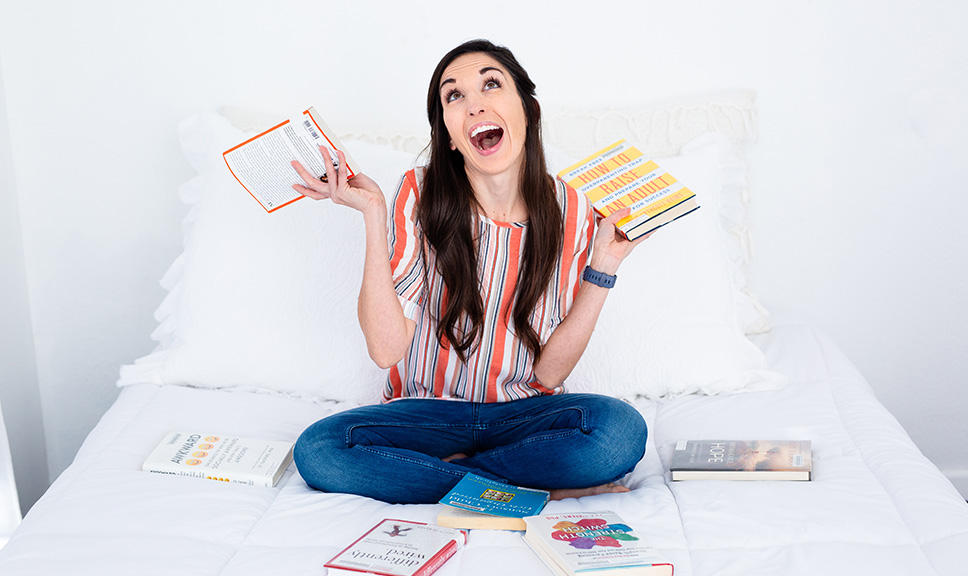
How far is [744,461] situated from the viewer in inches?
48.6

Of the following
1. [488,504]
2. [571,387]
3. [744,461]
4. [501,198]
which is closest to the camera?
[488,504]

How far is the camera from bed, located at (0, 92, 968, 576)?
1.04m

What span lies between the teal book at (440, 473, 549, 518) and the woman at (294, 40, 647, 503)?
2.0 inches

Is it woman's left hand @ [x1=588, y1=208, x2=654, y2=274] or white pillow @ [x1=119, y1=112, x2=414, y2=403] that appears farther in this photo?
white pillow @ [x1=119, y1=112, x2=414, y2=403]

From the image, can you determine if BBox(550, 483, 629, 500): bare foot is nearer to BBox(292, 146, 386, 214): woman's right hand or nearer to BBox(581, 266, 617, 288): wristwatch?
BBox(581, 266, 617, 288): wristwatch

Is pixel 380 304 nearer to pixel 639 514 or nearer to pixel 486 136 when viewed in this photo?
pixel 486 136

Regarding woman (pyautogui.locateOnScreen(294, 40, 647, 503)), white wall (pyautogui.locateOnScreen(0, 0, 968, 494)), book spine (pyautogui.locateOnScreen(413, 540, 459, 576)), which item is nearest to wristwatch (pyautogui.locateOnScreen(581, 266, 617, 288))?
woman (pyautogui.locateOnScreen(294, 40, 647, 503))

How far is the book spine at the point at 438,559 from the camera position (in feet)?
3.16

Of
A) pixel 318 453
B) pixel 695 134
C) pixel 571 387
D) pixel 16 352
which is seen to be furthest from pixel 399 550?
pixel 16 352

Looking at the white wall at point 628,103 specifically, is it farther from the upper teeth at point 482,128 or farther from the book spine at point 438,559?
the book spine at point 438,559

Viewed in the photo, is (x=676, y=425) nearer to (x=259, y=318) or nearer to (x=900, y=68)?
(x=259, y=318)

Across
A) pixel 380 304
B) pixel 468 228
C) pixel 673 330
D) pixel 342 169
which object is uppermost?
pixel 342 169

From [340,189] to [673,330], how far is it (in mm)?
684

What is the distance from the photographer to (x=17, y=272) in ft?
6.55
